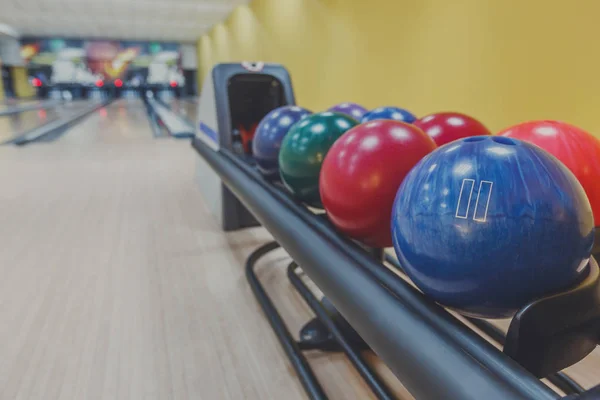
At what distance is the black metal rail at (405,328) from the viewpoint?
54 centimetres

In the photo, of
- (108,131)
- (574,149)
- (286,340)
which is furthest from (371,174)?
(108,131)

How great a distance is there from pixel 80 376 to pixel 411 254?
0.91 m

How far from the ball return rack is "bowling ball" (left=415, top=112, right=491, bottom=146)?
17.7 inches

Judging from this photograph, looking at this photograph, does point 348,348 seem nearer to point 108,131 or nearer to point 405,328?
point 405,328

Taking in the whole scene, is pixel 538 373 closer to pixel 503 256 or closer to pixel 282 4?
pixel 503 256

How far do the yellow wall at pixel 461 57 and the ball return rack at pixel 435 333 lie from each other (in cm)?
→ 148

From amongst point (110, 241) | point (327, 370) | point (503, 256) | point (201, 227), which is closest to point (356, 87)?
point (201, 227)

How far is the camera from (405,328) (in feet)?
2.19

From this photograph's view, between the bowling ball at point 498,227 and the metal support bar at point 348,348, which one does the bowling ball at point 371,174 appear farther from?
the metal support bar at point 348,348

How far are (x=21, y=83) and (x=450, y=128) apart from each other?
1709 centimetres

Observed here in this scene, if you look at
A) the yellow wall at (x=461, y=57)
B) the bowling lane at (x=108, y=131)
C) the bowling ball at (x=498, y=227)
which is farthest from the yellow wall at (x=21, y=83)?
the bowling ball at (x=498, y=227)

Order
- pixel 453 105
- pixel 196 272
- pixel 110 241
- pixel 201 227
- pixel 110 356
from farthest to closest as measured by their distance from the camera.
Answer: pixel 453 105 → pixel 201 227 → pixel 110 241 → pixel 196 272 → pixel 110 356

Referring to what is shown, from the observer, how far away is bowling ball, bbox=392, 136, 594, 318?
0.61 meters

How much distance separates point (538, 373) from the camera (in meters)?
0.61
